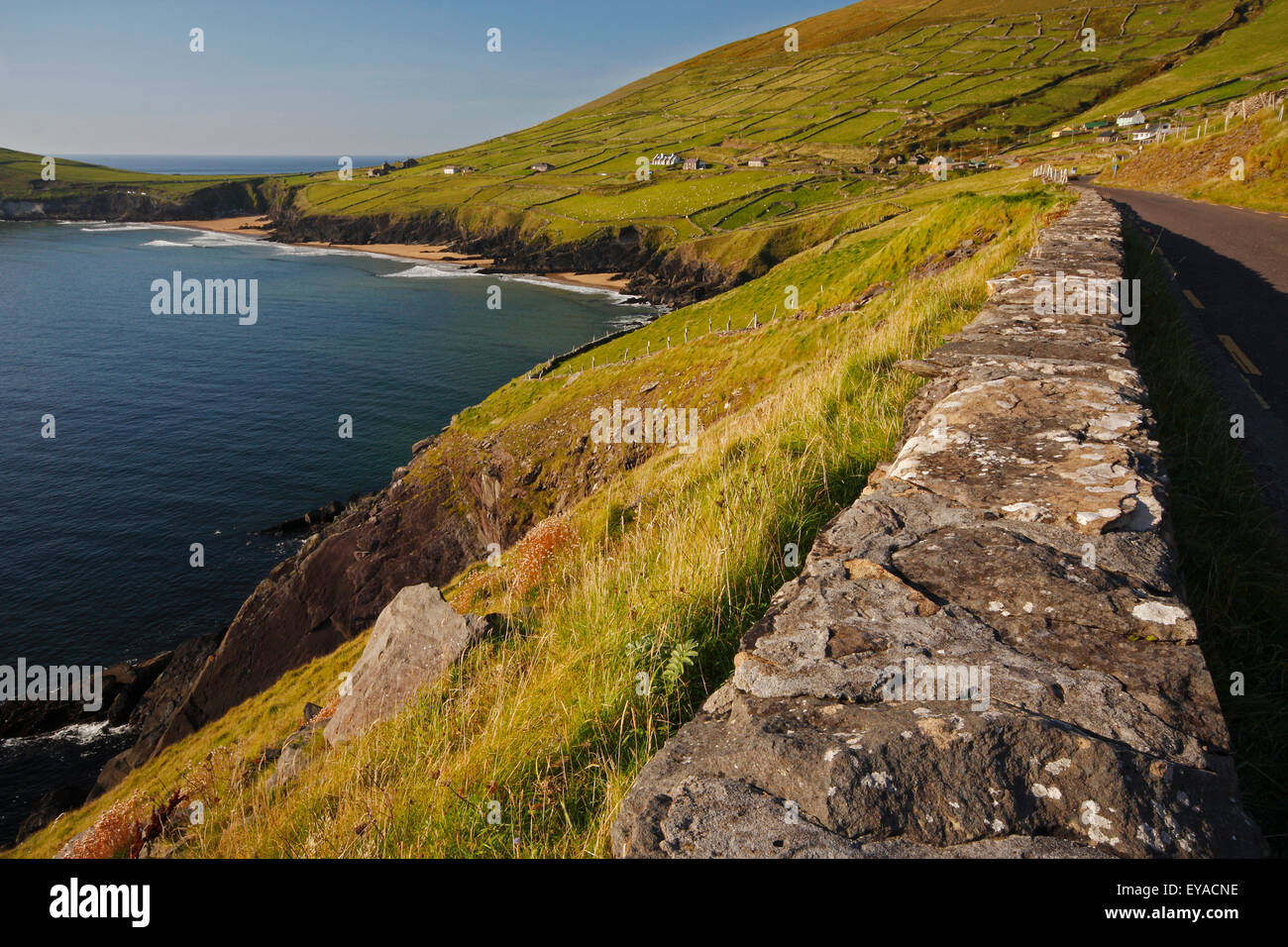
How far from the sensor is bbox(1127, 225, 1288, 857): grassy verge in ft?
10.5

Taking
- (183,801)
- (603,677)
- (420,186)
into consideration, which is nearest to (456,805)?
(603,677)

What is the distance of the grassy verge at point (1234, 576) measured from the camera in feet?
10.5

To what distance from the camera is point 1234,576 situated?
14.4ft

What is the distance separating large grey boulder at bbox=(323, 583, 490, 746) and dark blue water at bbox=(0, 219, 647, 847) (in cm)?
2436

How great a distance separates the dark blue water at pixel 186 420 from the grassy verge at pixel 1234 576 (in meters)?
33.0

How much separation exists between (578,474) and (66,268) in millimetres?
130795

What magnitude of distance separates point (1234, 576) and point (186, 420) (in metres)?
64.9

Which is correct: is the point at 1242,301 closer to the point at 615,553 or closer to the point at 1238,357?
the point at 1238,357

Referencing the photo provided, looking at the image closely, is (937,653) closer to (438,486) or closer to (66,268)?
(438,486)

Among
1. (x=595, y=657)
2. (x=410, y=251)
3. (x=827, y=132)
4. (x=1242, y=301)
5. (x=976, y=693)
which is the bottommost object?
(x=595, y=657)

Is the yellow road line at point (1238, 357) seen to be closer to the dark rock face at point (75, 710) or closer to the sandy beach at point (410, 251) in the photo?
the dark rock face at point (75, 710)

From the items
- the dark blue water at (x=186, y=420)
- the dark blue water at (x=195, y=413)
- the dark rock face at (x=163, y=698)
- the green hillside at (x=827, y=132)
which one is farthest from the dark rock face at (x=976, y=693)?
the green hillside at (x=827, y=132)

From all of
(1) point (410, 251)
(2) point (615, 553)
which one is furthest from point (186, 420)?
(1) point (410, 251)

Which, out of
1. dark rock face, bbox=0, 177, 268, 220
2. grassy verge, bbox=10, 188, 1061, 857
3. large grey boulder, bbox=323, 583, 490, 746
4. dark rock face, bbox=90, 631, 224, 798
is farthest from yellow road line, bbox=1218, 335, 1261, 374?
dark rock face, bbox=0, 177, 268, 220
